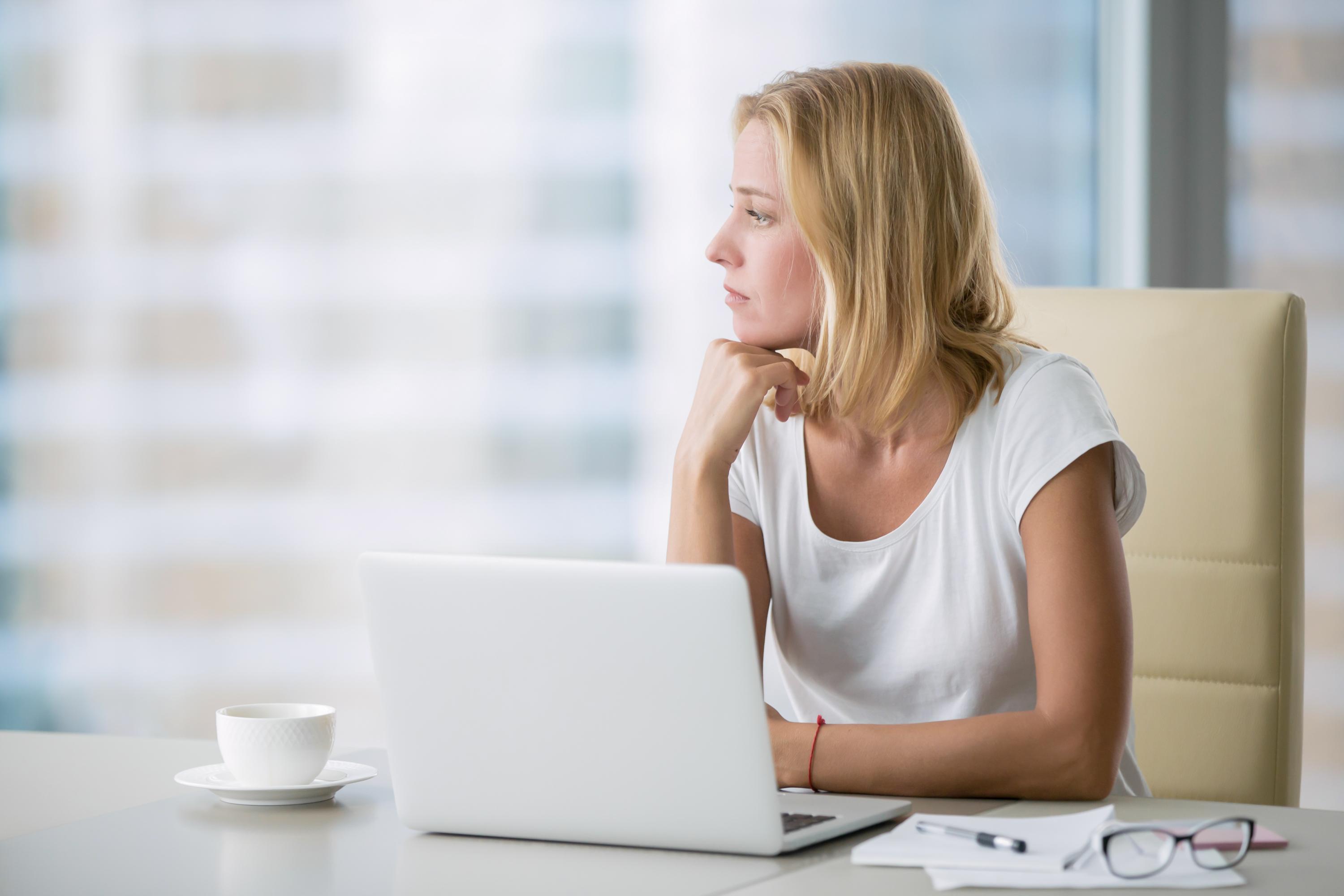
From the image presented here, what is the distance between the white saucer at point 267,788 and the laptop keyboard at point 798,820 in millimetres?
336

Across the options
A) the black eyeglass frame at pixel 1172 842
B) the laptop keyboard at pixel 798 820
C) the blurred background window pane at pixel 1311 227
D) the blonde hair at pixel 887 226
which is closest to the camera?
the black eyeglass frame at pixel 1172 842

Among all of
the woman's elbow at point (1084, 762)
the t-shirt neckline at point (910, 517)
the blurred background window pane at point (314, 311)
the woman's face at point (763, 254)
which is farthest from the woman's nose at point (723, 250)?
the blurred background window pane at point (314, 311)

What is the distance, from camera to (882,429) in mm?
1379

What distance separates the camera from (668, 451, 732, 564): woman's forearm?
1.31 m

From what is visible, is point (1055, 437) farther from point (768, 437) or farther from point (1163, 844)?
point (1163, 844)

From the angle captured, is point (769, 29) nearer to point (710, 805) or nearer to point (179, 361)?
point (179, 361)

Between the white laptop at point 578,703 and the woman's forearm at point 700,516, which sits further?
the woman's forearm at point 700,516

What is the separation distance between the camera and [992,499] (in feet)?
4.22

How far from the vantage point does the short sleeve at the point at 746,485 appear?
56.2 inches

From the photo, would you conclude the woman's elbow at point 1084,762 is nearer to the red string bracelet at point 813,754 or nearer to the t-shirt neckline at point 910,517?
the red string bracelet at point 813,754

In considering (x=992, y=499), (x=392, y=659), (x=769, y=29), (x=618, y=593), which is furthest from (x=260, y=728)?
(x=769, y=29)

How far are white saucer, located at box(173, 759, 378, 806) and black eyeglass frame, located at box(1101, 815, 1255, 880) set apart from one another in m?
0.54

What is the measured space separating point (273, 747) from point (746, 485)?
2.11 feet

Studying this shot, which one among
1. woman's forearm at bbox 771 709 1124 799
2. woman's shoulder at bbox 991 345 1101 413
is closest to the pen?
woman's forearm at bbox 771 709 1124 799
